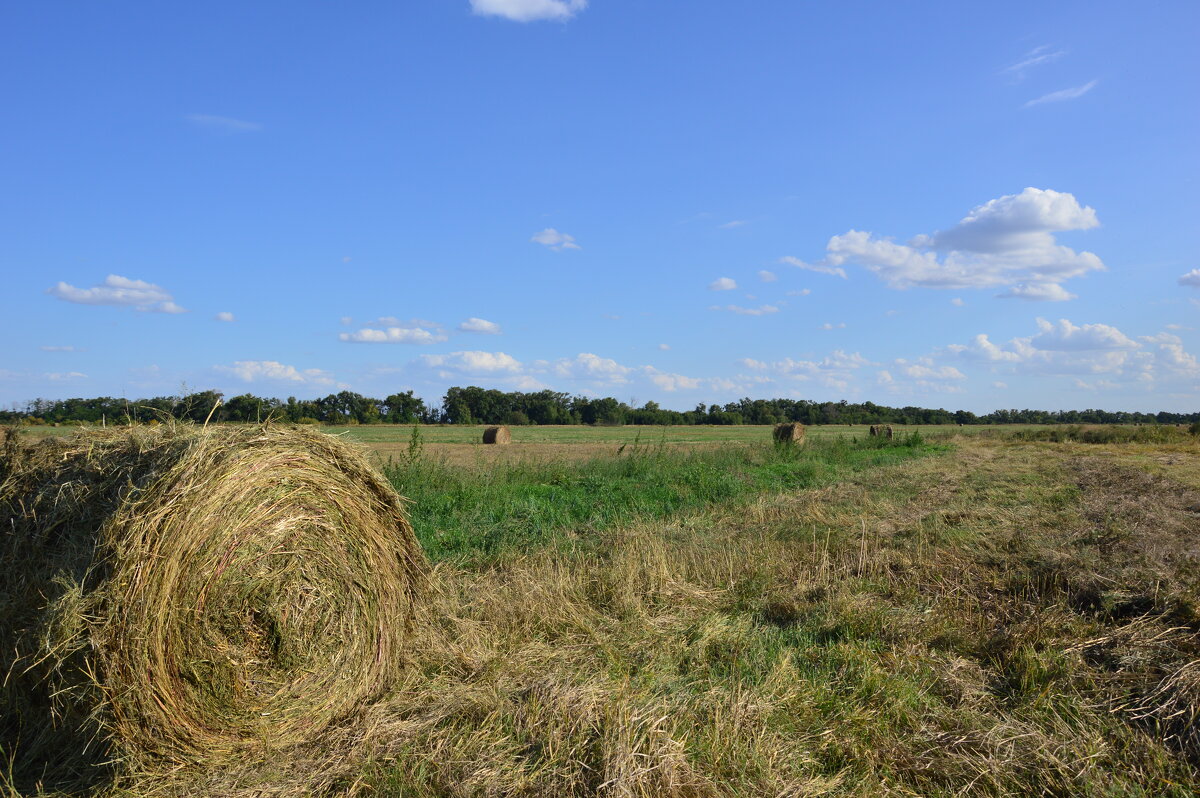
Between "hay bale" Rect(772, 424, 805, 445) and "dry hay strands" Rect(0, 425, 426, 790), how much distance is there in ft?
79.5

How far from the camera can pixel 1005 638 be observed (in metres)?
5.23

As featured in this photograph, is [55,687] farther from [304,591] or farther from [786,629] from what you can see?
[786,629]

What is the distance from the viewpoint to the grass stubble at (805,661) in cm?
364

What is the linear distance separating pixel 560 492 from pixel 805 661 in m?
8.53

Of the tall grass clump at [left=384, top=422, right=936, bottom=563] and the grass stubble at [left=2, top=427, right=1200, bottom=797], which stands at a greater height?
the tall grass clump at [left=384, top=422, right=936, bottom=563]

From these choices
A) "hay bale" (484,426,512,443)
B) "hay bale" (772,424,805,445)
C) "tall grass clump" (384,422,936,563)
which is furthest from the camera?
"hay bale" (484,426,512,443)

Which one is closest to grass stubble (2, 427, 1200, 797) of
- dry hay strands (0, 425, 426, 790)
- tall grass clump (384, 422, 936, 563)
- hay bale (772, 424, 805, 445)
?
tall grass clump (384, 422, 936, 563)

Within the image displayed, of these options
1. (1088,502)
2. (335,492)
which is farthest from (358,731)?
(1088,502)

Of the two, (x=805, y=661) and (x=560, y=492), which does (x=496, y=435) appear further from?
(x=805, y=661)

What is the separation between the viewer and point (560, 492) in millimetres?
13281

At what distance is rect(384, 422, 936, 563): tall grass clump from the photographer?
31.3 feet

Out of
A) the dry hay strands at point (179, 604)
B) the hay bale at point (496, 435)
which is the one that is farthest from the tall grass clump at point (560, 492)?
the hay bale at point (496, 435)

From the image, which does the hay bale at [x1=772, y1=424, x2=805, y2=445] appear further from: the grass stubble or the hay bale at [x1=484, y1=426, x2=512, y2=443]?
the grass stubble

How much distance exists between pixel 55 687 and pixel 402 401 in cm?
4954
